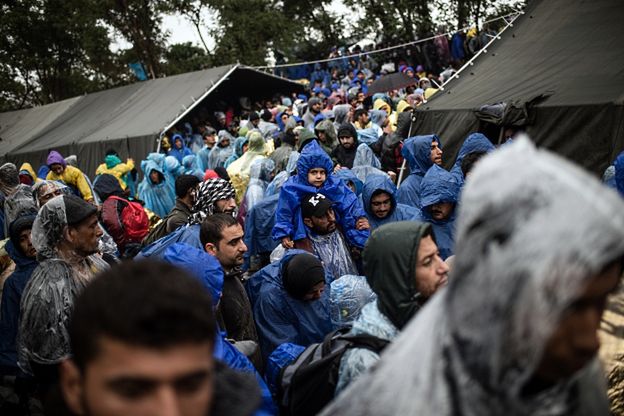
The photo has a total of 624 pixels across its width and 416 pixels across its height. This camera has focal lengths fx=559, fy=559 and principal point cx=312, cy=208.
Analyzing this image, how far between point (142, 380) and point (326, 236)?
3.82 meters

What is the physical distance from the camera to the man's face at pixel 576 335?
3.54 ft

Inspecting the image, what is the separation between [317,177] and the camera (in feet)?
17.6

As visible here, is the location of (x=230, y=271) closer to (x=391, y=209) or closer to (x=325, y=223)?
(x=325, y=223)

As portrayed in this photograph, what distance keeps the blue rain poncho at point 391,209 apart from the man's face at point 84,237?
266 cm

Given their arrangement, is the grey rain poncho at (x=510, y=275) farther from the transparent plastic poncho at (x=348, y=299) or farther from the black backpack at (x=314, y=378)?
the transparent plastic poncho at (x=348, y=299)

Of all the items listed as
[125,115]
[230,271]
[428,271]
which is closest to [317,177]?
[230,271]

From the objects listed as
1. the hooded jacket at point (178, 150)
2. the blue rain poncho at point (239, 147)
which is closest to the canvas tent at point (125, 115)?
the hooded jacket at point (178, 150)

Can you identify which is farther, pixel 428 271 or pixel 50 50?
pixel 50 50

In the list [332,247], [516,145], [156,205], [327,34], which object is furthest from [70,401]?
[327,34]

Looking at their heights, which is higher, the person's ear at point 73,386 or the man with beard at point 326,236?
the person's ear at point 73,386

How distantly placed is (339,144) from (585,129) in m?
3.52

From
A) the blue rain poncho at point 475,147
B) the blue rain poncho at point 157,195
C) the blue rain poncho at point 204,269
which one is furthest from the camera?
the blue rain poncho at point 157,195

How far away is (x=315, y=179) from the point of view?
5.35 m

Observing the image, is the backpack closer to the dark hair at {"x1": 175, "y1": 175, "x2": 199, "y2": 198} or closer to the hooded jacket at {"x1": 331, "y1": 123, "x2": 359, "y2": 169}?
the dark hair at {"x1": 175, "y1": 175, "x2": 199, "y2": 198}
